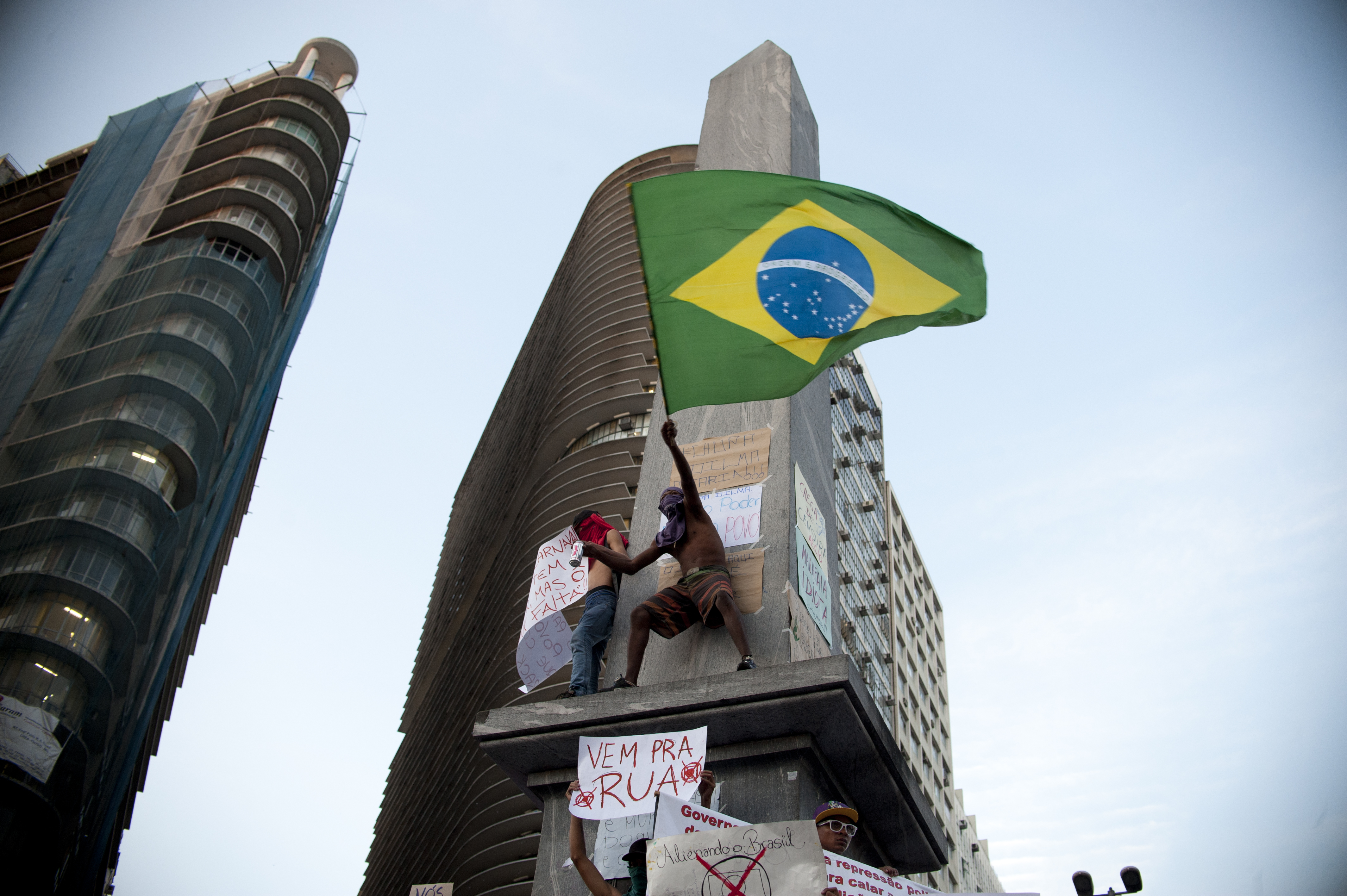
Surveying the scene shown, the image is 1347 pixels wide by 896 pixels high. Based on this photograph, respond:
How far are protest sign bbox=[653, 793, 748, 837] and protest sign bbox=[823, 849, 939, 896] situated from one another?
34cm

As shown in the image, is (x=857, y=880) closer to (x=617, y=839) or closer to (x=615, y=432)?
(x=617, y=839)

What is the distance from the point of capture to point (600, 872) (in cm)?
431

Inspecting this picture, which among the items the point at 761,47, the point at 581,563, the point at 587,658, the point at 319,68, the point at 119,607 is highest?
the point at 319,68

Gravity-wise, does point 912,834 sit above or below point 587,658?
below

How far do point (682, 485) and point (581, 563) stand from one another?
0.95m

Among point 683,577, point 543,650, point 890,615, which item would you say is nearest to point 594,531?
point 543,650

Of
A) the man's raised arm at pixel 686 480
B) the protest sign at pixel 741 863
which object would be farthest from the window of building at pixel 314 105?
the protest sign at pixel 741 863

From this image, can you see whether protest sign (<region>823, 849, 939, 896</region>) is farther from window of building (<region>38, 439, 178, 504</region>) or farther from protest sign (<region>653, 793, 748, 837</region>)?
window of building (<region>38, 439, 178, 504</region>)

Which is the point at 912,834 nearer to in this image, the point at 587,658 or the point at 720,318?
the point at 587,658


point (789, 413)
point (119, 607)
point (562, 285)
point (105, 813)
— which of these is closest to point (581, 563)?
point (789, 413)

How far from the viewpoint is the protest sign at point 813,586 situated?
5.70 meters

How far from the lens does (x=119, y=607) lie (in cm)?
3297

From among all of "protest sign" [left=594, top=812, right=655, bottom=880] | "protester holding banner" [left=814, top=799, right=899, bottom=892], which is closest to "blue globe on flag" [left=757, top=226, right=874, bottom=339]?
"protester holding banner" [left=814, top=799, right=899, bottom=892]

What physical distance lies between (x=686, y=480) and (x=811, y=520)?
109 cm
